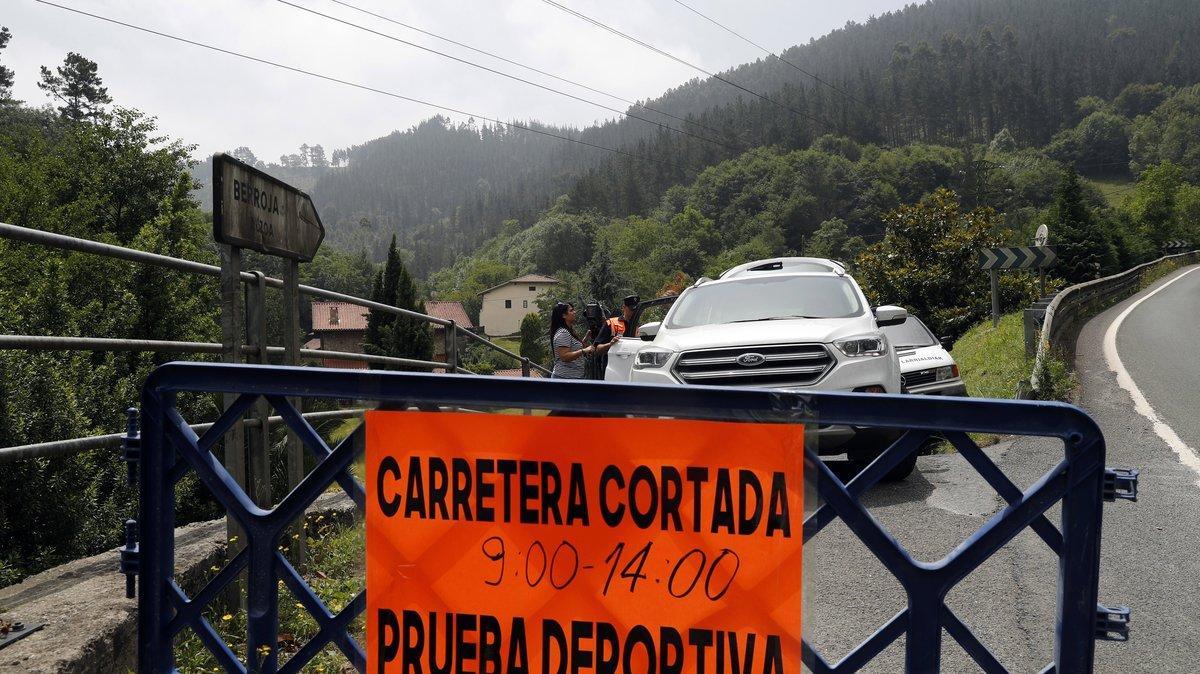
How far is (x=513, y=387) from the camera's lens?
85.6 inches

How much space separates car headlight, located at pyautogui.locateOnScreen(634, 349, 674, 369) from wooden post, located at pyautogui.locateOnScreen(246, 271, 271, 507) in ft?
12.5

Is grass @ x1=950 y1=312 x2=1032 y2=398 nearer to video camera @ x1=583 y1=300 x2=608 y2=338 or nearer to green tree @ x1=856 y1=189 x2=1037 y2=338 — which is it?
video camera @ x1=583 y1=300 x2=608 y2=338

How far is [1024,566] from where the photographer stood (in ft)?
17.4

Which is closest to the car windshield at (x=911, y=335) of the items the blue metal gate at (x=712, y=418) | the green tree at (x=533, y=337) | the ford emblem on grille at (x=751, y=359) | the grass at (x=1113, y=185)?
the ford emblem on grille at (x=751, y=359)

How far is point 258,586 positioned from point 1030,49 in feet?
729

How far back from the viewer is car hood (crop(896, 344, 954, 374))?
9211 millimetres

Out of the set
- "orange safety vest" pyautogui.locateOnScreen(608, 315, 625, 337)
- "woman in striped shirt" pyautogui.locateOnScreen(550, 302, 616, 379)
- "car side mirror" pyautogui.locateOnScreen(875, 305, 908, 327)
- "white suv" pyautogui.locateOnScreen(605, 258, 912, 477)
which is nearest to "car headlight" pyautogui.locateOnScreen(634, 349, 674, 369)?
"white suv" pyautogui.locateOnScreen(605, 258, 912, 477)

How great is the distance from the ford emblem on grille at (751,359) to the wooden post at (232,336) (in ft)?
13.7

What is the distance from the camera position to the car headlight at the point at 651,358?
773 cm

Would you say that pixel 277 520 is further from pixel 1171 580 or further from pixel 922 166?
pixel 922 166

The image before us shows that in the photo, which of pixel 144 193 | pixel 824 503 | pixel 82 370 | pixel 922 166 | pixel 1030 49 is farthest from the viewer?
pixel 1030 49

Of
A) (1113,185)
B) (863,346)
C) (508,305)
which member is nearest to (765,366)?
(863,346)

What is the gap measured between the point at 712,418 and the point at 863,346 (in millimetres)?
5524

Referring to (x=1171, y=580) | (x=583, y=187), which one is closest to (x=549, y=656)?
(x=1171, y=580)
